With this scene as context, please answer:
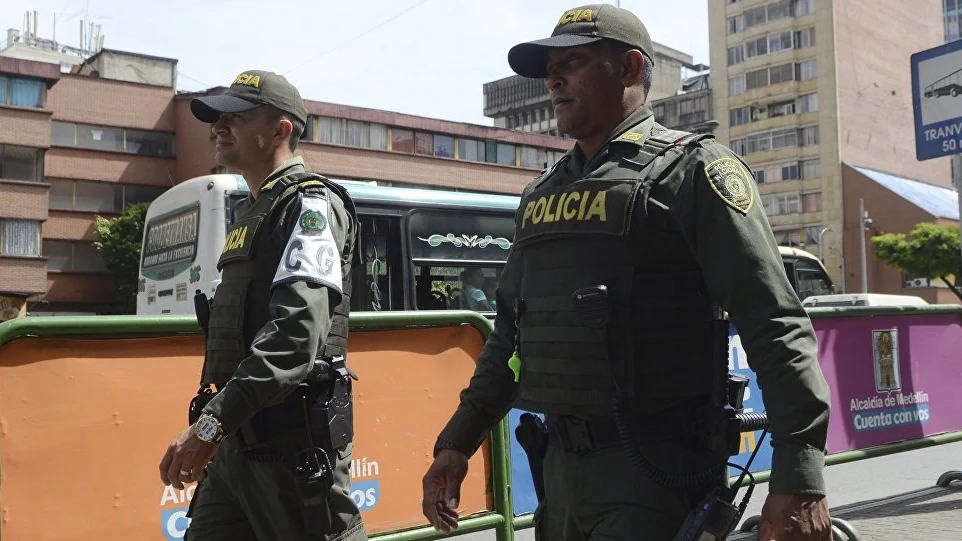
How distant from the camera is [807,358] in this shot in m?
2.12

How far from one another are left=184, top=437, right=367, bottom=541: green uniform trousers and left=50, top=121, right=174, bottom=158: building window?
52.7 m

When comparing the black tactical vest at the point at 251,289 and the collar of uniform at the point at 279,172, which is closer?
the black tactical vest at the point at 251,289

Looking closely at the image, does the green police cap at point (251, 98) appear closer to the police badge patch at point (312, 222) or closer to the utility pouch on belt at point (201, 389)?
the police badge patch at point (312, 222)

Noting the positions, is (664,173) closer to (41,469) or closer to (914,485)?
(41,469)

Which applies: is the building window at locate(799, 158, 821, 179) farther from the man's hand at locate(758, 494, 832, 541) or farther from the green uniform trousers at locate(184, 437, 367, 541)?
the man's hand at locate(758, 494, 832, 541)

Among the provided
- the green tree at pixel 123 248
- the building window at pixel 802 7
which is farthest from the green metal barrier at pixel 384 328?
the building window at pixel 802 7

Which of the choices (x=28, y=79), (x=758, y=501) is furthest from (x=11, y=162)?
(x=758, y=501)

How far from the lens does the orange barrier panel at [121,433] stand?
12.6 feet

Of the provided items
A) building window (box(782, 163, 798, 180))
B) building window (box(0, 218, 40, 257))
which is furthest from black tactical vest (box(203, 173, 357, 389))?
building window (box(782, 163, 798, 180))

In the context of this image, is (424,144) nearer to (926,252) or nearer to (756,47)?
(926,252)

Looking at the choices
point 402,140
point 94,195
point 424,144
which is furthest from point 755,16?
point 94,195

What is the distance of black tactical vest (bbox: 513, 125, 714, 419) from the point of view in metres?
2.36

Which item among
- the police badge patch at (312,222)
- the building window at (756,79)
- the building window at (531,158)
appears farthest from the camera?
the building window at (756,79)

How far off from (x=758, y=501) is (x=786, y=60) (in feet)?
227
